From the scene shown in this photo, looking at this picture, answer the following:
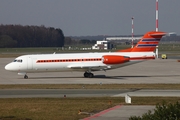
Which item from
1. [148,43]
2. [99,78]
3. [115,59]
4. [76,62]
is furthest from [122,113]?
[148,43]

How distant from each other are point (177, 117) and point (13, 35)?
177 meters

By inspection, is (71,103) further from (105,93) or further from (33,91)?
(33,91)

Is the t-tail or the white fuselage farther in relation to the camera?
the t-tail

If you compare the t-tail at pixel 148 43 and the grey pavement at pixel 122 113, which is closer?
the grey pavement at pixel 122 113

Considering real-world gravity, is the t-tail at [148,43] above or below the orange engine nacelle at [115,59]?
above

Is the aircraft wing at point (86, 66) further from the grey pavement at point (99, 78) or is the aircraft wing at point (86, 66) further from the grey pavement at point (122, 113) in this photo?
the grey pavement at point (122, 113)

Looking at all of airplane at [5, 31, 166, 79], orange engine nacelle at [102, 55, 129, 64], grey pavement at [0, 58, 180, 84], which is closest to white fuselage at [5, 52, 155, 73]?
airplane at [5, 31, 166, 79]

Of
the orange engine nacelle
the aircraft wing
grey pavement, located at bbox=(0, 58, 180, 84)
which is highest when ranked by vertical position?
the orange engine nacelle

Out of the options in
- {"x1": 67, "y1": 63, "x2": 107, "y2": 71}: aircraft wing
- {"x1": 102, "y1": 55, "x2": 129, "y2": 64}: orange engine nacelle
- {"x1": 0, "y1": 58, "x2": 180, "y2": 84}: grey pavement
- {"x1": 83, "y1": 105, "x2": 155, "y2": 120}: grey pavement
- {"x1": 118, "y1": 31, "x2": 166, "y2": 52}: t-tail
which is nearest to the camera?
{"x1": 83, "y1": 105, "x2": 155, "y2": 120}: grey pavement

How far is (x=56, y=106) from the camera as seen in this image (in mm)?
25297

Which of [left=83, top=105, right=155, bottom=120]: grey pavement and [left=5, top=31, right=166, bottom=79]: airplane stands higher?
[left=5, top=31, right=166, bottom=79]: airplane

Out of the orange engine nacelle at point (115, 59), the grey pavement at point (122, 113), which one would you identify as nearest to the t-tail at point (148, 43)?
the orange engine nacelle at point (115, 59)

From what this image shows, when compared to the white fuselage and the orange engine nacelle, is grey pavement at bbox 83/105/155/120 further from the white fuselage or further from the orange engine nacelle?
the white fuselage

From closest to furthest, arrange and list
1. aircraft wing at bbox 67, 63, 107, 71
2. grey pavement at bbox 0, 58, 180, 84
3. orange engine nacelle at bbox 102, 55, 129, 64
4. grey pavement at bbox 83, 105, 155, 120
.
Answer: grey pavement at bbox 83, 105, 155, 120
grey pavement at bbox 0, 58, 180, 84
orange engine nacelle at bbox 102, 55, 129, 64
aircraft wing at bbox 67, 63, 107, 71
